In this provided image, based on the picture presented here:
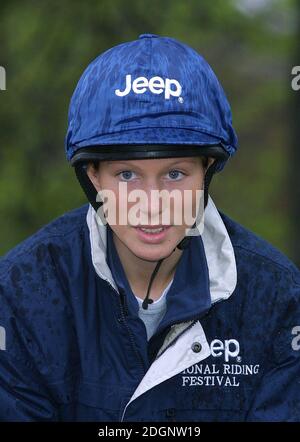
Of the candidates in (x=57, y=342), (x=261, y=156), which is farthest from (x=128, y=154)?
(x=261, y=156)

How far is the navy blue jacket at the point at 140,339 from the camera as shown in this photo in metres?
3.18

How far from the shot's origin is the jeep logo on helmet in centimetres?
312

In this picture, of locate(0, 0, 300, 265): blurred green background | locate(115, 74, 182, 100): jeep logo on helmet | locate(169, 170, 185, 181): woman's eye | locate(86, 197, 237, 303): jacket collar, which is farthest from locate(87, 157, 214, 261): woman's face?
locate(0, 0, 300, 265): blurred green background

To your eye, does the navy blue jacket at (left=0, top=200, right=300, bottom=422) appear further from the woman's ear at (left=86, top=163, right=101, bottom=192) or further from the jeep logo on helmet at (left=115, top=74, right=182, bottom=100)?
the jeep logo on helmet at (left=115, top=74, right=182, bottom=100)

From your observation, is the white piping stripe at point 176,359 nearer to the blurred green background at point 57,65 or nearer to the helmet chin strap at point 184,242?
the helmet chin strap at point 184,242

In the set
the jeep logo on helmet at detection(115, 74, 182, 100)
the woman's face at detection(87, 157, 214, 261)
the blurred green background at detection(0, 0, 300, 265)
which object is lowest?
the woman's face at detection(87, 157, 214, 261)

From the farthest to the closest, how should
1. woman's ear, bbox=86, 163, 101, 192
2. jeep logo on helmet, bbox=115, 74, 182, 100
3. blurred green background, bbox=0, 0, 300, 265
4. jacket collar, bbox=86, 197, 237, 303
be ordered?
blurred green background, bbox=0, 0, 300, 265
woman's ear, bbox=86, 163, 101, 192
jacket collar, bbox=86, 197, 237, 303
jeep logo on helmet, bbox=115, 74, 182, 100

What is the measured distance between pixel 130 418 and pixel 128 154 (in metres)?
1.00

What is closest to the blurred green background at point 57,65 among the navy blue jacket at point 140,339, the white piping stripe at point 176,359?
the navy blue jacket at point 140,339

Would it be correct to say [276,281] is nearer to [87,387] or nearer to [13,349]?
[87,387]

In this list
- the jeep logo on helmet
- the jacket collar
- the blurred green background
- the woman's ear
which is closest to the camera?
the jeep logo on helmet

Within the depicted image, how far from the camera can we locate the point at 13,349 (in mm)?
3166

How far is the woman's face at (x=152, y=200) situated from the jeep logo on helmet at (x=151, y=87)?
0.25 metres

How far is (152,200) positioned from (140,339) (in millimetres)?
545
